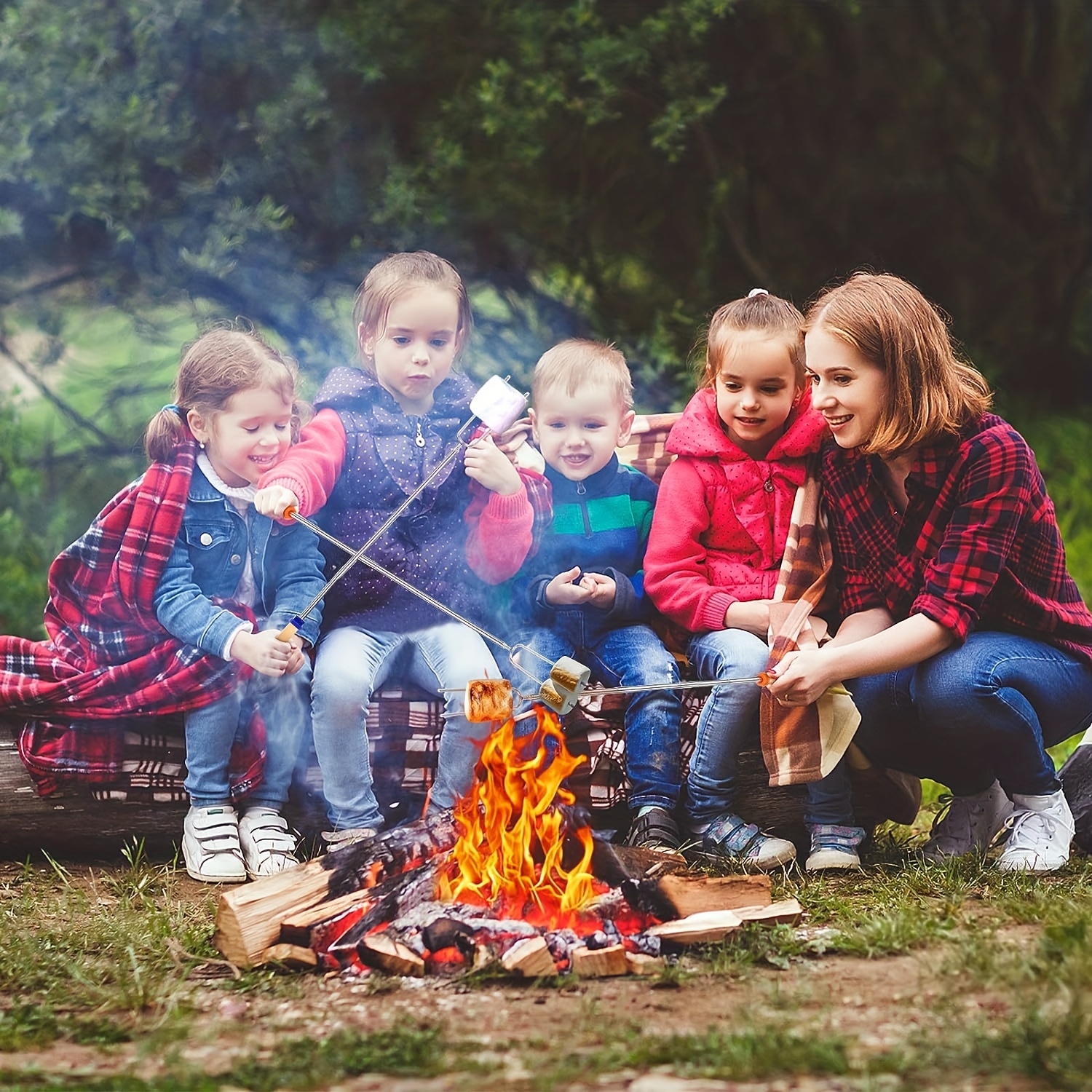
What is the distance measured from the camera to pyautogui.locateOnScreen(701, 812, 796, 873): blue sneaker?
3.25m

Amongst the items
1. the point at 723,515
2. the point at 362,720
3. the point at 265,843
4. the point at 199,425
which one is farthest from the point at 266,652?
the point at 723,515

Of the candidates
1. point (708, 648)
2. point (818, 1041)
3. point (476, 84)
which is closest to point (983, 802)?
point (708, 648)

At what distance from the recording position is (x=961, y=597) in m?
3.12

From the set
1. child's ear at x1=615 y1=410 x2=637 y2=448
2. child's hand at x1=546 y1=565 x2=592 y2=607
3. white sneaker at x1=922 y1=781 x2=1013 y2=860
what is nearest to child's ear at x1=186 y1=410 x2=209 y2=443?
child's hand at x1=546 y1=565 x2=592 y2=607

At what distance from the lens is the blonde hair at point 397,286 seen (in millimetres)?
3344

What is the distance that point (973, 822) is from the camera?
134 inches

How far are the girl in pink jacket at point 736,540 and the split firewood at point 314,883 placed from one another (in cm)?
78

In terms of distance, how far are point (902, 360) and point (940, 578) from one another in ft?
1.79

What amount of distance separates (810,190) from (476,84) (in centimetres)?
173

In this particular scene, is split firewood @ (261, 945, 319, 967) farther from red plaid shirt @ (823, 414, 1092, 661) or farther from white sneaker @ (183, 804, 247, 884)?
red plaid shirt @ (823, 414, 1092, 661)

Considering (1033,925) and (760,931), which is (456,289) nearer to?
(760,931)

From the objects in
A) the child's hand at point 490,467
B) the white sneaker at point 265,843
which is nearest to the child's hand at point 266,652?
the white sneaker at point 265,843

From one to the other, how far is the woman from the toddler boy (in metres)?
0.39

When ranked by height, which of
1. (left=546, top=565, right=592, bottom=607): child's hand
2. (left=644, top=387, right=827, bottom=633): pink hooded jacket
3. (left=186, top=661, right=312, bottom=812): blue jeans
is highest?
(left=644, top=387, right=827, bottom=633): pink hooded jacket
